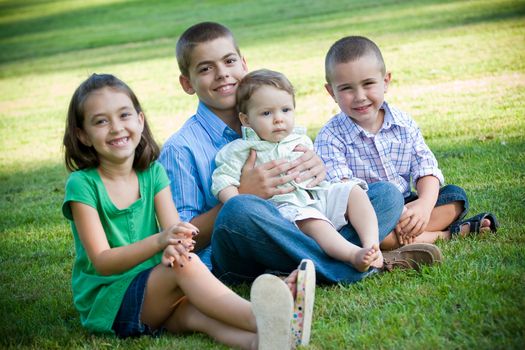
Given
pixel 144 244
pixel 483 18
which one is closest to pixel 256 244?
pixel 144 244

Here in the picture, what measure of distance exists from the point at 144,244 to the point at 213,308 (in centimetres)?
40

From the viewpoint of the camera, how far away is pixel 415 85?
11.4m

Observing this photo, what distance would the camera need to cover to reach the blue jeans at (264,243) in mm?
3654

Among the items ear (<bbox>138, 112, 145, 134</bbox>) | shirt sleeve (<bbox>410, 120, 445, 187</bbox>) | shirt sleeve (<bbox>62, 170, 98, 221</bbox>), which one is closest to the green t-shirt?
shirt sleeve (<bbox>62, 170, 98, 221</bbox>)

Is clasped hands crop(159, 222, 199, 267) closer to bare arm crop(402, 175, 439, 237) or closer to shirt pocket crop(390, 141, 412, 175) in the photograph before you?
bare arm crop(402, 175, 439, 237)

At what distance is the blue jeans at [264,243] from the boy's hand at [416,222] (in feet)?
0.84

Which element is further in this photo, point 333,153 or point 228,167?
point 333,153

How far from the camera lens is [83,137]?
3.55 metres

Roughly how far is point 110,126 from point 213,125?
0.89 metres

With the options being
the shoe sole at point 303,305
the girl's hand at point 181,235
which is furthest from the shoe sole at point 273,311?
the girl's hand at point 181,235

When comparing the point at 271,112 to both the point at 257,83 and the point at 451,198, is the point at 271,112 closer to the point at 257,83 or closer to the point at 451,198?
the point at 257,83

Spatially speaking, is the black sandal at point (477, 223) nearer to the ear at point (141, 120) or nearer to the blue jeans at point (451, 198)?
the blue jeans at point (451, 198)

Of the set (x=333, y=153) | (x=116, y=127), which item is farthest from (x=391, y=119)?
(x=116, y=127)

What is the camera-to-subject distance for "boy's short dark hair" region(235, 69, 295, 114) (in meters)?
4.04
